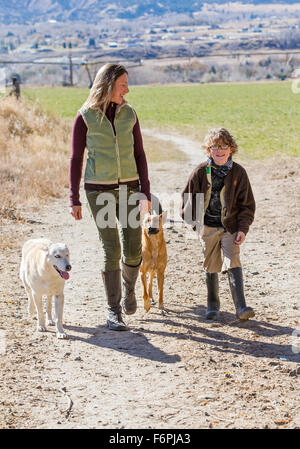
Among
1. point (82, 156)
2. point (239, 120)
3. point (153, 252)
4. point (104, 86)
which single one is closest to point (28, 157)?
point (153, 252)

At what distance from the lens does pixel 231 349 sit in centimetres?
580

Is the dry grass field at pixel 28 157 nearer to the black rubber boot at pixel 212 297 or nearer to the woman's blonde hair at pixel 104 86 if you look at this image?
the black rubber boot at pixel 212 297

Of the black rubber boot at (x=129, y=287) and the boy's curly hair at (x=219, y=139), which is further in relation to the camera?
the black rubber boot at (x=129, y=287)

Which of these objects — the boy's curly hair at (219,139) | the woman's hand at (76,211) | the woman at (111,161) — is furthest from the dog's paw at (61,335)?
the boy's curly hair at (219,139)

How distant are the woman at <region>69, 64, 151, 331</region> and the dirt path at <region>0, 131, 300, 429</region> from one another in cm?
76

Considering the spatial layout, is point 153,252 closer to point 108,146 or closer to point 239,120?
point 108,146

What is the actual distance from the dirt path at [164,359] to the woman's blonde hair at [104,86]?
208 centimetres

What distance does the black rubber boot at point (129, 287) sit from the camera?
246 inches

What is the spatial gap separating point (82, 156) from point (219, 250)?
162cm

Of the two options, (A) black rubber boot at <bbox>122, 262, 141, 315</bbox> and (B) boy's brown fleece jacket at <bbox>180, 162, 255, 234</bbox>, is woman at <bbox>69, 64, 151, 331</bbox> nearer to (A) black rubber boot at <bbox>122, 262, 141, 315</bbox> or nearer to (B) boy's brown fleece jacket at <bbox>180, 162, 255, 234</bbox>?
(A) black rubber boot at <bbox>122, 262, 141, 315</bbox>

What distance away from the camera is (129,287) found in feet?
20.7
